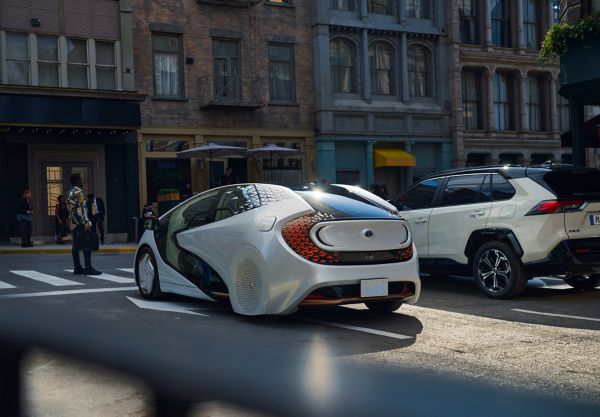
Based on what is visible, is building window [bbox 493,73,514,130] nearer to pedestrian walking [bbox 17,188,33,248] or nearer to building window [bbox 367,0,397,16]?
building window [bbox 367,0,397,16]

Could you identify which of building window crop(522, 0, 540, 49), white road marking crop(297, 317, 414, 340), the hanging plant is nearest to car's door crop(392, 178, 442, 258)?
white road marking crop(297, 317, 414, 340)

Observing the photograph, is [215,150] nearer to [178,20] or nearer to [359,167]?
[178,20]

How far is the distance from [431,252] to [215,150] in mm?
14745

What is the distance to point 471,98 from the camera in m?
33.3

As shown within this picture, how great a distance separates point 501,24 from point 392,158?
364 inches

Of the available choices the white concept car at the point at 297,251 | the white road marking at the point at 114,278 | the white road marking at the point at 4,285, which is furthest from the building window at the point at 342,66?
the white concept car at the point at 297,251

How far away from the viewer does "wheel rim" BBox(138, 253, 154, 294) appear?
30.2 feet

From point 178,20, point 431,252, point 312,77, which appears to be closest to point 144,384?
point 431,252

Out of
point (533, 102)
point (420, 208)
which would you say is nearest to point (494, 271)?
point (420, 208)

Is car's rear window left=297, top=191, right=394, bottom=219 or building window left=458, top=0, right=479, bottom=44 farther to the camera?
building window left=458, top=0, right=479, bottom=44

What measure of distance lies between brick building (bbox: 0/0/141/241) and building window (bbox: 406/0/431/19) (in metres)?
12.3

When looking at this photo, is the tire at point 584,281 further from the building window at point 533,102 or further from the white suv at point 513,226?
the building window at point 533,102

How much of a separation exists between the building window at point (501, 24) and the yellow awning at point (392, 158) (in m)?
7.55

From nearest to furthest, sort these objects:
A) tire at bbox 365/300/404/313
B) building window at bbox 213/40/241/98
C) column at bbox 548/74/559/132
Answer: tire at bbox 365/300/404/313, building window at bbox 213/40/241/98, column at bbox 548/74/559/132
